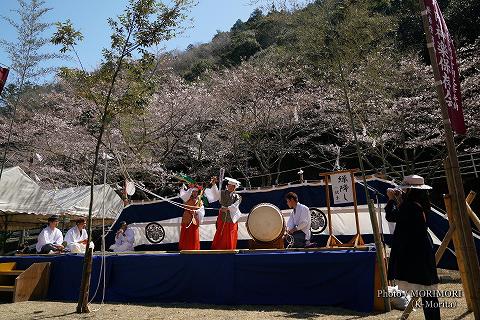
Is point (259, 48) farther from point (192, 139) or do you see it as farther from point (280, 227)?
point (280, 227)

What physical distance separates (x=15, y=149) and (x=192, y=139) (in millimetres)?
8836

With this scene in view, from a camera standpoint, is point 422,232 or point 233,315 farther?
point 233,315

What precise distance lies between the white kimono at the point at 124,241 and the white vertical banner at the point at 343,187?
5.56 metres

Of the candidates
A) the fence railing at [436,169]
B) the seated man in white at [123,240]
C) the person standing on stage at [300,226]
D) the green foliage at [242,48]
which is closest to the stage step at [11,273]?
the seated man in white at [123,240]

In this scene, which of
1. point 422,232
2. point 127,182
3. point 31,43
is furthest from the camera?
point 127,182

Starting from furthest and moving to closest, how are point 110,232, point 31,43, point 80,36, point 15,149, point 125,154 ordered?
point 15,149, point 125,154, point 110,232, point 31,43, point 80,36

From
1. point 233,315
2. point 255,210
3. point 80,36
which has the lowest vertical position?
point 233,315

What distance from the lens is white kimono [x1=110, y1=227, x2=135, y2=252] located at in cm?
970

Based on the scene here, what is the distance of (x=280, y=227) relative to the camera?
6.66 metres

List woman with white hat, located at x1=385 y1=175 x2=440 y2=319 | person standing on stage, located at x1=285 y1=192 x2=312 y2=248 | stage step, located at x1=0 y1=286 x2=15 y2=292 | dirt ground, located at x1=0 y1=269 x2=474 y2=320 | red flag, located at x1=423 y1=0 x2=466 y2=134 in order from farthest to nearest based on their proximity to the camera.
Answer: person standing on stage, located at x1=285 y1=192 x2=312 y2=248
stage step, located at x1=0 y1=286 x2=15 y2=292
dirt ground, located at x1=0 y1=269 x2=474 y2=320
woman with white hat, located at x1=385 y1=175 x2=440 y2=319
red flag, located at x1=423 y1=0 x2=466 y2=134

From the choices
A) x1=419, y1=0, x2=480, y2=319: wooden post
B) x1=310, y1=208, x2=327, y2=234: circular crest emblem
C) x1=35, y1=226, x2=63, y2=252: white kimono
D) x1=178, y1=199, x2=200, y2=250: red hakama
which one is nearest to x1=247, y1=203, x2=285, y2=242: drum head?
x1=178, y1=199, x2=200, y2=250: red hakama

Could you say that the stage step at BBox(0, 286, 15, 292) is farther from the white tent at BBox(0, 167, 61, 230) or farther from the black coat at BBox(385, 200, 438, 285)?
the black coat at BBox(385, 200, 438, 285)

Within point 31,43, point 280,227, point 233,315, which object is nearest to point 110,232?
point 31,43

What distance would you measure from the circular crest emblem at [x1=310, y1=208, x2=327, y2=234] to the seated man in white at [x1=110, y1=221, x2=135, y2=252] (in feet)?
14.3
